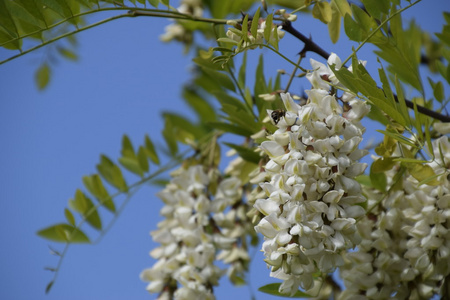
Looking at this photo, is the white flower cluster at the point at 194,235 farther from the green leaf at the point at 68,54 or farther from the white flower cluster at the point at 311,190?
the green leaf at the point at 68,54

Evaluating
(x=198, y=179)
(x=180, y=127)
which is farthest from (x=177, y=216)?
(x=180, y=127)

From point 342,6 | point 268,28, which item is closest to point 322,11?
point 342,6

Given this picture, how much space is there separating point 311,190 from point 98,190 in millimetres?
570

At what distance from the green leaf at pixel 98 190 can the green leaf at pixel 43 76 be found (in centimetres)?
42

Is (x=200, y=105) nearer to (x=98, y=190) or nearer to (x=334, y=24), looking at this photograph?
(x=98, y=190)

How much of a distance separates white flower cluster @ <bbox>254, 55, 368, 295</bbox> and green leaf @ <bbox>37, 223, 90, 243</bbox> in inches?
18.4

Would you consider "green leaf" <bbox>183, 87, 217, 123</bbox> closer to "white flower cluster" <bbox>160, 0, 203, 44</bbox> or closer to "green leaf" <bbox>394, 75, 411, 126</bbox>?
"white flower cluster" <bbox>160, 0, 203, 44</bbox>

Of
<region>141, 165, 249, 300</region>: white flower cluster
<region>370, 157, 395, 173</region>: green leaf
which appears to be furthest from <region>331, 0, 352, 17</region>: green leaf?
<region>141, 165, 249, 300</region>: white flower cluster

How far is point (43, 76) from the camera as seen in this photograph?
1.43m

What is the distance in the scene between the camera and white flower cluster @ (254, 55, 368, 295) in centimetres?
65

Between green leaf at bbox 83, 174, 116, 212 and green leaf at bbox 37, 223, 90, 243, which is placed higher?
green leaf at bbox 83, 174, 116, 212

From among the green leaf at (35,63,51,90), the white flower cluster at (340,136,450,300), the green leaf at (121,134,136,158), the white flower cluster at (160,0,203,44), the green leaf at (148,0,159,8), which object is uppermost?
the white flower cluster at (160,0,203,44)

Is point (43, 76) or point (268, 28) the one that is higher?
point (43, 76)

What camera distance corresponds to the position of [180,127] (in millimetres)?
1383
